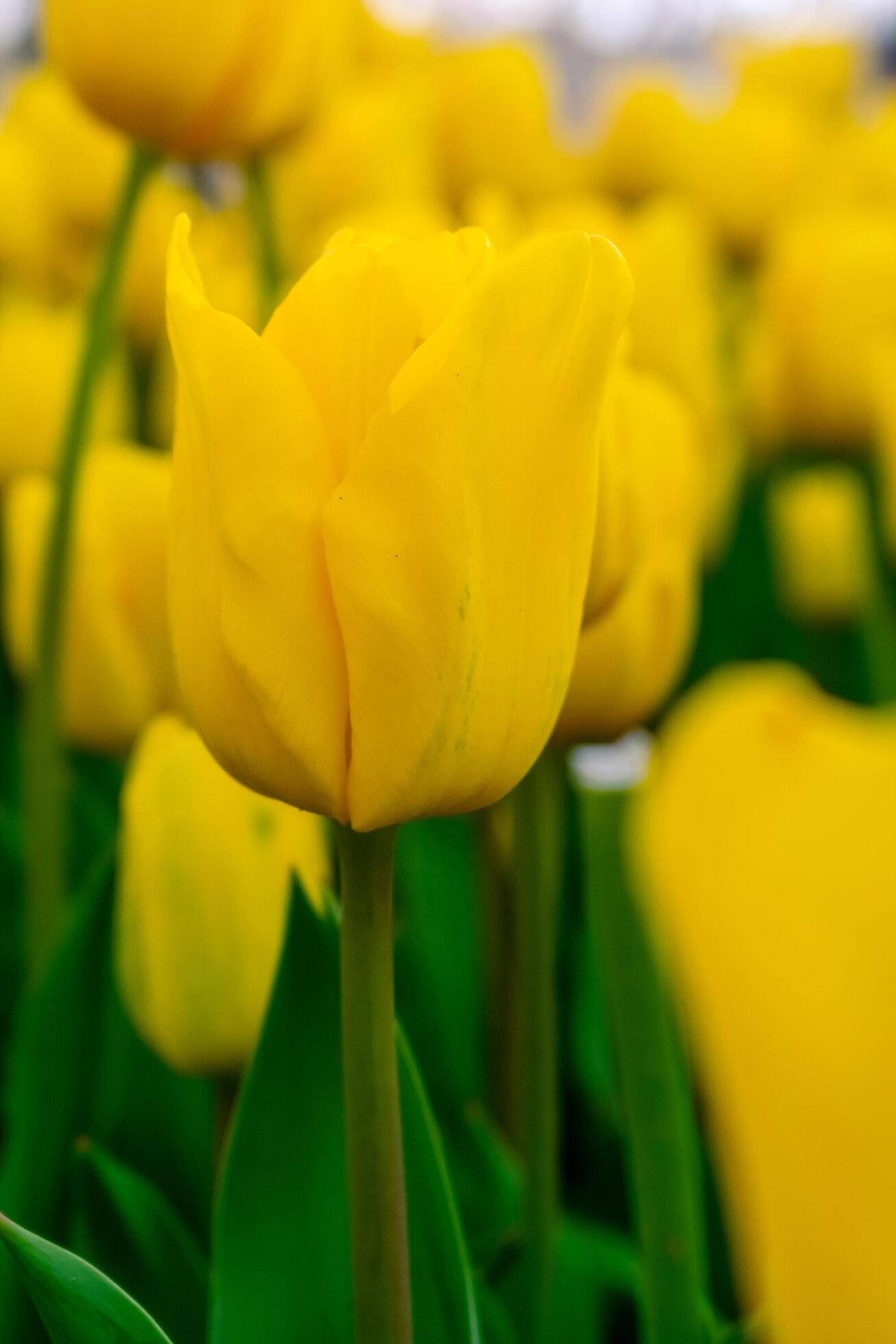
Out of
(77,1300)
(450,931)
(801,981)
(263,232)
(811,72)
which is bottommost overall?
(450,931)

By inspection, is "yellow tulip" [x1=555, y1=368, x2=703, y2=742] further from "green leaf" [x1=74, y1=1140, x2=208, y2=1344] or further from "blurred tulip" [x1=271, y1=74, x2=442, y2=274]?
"blurred tulip" [x1=271, y1=74, x2=442, y2=274]

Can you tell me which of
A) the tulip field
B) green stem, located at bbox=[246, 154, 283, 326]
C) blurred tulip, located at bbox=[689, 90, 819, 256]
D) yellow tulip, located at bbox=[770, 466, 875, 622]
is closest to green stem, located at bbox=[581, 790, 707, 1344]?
the tulip field

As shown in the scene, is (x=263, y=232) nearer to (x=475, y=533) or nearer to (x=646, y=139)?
(x=475, y=533)

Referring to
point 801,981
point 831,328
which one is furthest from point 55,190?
point 801,981

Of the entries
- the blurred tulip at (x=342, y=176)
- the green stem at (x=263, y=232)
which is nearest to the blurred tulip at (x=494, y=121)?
the blurred tulip at (x=342, y=176)

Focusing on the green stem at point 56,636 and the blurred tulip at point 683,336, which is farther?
the blurred tulip at point 683,336

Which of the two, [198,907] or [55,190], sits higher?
[55,190]

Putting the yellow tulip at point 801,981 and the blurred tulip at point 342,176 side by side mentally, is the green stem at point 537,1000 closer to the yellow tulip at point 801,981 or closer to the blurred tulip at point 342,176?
the yellow tulip at point 801,981

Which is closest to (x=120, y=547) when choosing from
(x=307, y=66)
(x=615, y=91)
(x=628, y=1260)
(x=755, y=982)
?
(x=307, y=66)
